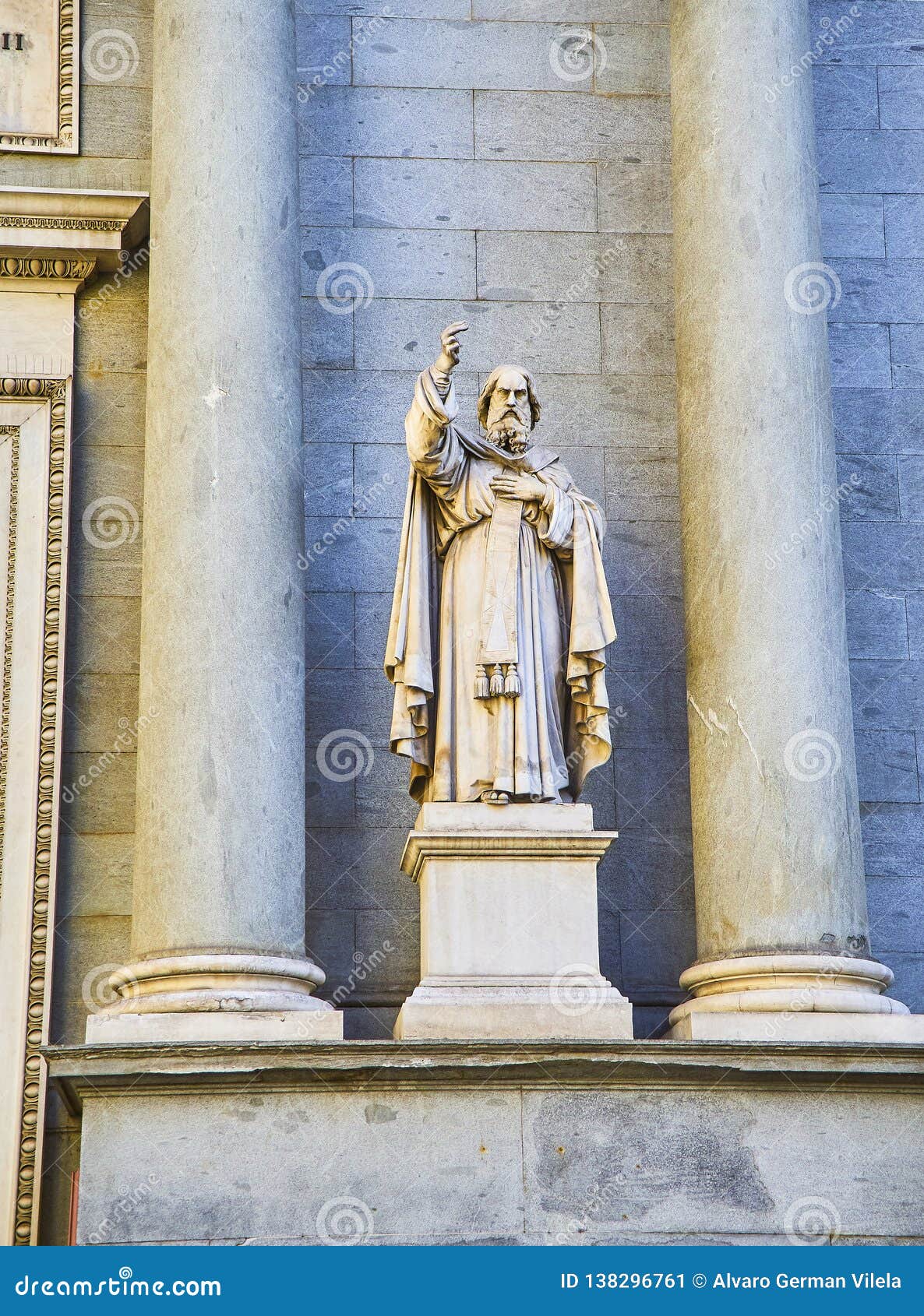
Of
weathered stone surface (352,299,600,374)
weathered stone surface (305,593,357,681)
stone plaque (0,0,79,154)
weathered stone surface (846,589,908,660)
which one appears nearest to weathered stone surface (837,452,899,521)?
weathered stone surface (846,589,908,660)

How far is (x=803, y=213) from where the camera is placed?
1184 cm

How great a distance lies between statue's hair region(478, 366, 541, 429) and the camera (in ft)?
35.7

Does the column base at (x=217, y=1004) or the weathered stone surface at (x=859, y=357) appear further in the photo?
the weathered stone surface at (x=859, y=357)

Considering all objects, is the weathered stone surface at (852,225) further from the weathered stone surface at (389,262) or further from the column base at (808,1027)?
the column base at (808,1027)

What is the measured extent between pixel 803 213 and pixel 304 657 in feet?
12.6

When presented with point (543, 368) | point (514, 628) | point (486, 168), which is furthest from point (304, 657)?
point (486, 168)

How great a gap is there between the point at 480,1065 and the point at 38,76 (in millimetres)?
6825

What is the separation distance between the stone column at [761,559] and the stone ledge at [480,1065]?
44 centimetres

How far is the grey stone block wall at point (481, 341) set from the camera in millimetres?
11625

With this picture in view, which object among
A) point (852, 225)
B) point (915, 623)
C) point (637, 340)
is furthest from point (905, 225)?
point (915, 623)

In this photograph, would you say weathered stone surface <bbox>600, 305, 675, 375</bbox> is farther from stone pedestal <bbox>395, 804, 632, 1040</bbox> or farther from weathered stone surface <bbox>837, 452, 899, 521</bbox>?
stone pedestal <bbox>395, 804, 632, 1040</bbox>

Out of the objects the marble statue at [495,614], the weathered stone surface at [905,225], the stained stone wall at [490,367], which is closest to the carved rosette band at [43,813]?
the stained stone wall at [490,367]

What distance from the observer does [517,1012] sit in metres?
9.78

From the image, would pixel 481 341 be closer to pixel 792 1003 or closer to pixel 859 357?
pixel 859 357
